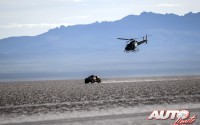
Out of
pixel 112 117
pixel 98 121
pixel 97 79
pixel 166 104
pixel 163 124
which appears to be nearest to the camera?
pixel 163 124

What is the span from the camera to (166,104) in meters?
39.3

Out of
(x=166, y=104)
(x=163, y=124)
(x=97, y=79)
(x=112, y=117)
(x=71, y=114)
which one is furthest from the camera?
(x=97, y=79)

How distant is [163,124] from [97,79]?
68574 millimetres

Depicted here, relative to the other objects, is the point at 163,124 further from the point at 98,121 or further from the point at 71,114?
the point at 71,114

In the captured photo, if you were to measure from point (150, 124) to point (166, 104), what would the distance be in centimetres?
1518

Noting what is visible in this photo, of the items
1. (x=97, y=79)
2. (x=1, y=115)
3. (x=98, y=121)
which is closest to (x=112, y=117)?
(x=98, y=121)

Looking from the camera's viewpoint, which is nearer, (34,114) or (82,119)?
(82,119)

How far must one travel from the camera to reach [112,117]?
28.8m

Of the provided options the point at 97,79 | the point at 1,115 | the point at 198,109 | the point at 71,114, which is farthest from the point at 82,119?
the point at 97,79

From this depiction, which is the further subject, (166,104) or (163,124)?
(166,104)

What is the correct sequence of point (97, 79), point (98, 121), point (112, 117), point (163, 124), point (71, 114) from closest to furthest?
point (163, 124) → point (98, 121) → point (112, 117) → point (71, 114) → point (97, 79)

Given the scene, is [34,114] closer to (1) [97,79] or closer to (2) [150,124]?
(2) [150,124]

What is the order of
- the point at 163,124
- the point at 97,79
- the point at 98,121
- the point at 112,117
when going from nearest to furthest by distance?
the point at 163,124, the point at 98,121, the point at 112,117, the point at 97,79

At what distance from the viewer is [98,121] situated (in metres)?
26.8
